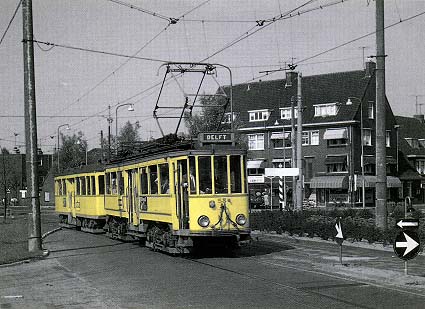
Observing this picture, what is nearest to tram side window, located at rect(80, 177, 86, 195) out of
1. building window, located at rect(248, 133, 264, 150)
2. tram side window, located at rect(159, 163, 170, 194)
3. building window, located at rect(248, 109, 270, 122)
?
tram side window, located at rect(159, 163, 170, 194)

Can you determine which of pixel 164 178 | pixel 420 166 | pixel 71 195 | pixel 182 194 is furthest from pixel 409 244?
pixel 420 166

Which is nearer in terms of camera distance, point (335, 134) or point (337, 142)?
→ point (335, 134)

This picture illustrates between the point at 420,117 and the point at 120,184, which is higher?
the point at 420,117

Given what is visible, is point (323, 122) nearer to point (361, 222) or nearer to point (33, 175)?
point (361, 222)

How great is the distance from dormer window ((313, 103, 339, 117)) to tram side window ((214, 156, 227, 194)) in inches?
2040

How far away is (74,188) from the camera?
108ft

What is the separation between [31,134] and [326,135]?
49.9 meters

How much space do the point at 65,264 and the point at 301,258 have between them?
615 centimetres

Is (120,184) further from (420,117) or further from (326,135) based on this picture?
(420,117)

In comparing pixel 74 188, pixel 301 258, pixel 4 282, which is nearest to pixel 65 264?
pixel 4 282

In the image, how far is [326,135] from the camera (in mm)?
66438

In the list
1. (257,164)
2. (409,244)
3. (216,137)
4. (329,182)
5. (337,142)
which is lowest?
(409,244)

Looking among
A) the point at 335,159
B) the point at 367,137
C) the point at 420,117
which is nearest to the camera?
the point at 335,159

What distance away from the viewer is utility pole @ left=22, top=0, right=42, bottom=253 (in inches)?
768
